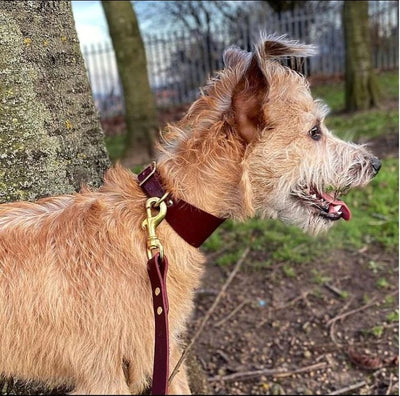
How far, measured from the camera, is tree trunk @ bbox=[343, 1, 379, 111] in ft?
33.3

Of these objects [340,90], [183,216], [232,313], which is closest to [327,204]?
[183,216]

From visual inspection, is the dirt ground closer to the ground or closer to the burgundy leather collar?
the ground

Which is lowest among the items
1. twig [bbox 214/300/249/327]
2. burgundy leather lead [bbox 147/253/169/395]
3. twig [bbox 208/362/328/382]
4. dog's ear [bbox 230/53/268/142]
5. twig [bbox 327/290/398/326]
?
twig [bbox 208/362/328/382]

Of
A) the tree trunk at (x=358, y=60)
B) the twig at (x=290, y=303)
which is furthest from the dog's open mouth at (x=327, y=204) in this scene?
the tree trunk at (x=358, y=60)

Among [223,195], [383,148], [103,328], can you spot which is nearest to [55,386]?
[103,328]

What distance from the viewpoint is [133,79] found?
8.91 meters

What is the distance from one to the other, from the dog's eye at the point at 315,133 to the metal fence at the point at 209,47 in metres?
13.6

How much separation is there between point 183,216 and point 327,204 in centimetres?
84

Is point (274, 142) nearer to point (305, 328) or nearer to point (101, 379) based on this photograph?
point (101, 379)

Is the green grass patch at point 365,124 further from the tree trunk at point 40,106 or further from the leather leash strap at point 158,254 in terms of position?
the leather leash strap at point 158,254

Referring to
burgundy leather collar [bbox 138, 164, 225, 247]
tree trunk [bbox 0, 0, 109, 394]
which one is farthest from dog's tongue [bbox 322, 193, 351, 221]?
tree trunk [bbox 0, 0, 109, 394]

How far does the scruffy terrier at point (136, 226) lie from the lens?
1.94 metres

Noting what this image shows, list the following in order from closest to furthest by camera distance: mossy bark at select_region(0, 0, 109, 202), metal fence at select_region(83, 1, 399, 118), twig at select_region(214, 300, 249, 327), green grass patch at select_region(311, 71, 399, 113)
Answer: mossy bark at select_region(0, 0, 109, 202) → twig at select_region(214, 300, 249, 327) → green grass patch at select_region(311, 71, 399, 113) → metal fence at select_region(83, 1, 399, 118)

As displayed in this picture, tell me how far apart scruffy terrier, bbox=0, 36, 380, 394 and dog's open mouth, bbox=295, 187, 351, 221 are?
9cm
